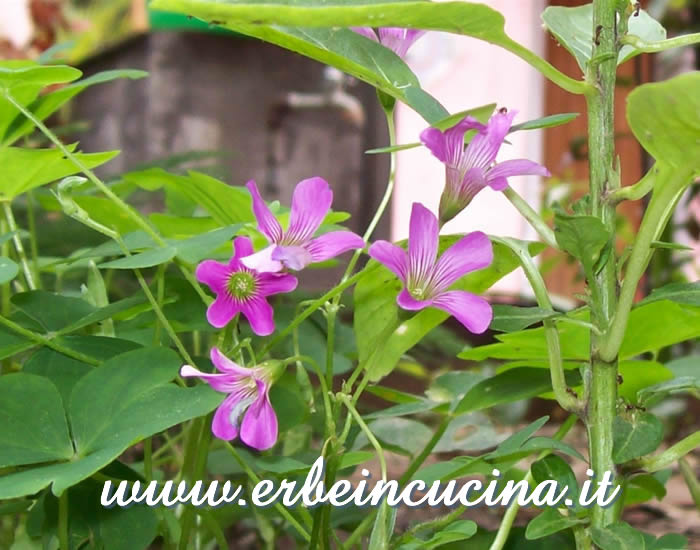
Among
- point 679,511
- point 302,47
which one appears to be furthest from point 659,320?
point 679,511

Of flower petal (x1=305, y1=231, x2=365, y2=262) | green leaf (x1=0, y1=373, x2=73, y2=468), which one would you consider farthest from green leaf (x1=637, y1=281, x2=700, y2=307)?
green leaf (x1=0, y1=373, x2=73, y2=468)

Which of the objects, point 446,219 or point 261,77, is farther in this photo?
point 261,77

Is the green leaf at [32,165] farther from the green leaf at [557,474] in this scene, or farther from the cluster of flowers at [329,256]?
the green leaf at [557,474]

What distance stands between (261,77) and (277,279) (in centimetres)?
178

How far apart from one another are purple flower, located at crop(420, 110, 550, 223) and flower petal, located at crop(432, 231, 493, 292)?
2cm

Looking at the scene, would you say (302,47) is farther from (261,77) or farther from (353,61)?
(261,77)

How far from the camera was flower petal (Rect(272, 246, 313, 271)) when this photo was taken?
0.34 metres

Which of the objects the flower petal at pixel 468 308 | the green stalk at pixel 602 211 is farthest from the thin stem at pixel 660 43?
the flower petal at pixel 468 308

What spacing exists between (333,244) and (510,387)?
130mm

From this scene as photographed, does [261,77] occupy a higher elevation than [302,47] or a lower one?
lower

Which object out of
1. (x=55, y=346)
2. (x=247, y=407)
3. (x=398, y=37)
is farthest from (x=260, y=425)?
(x=398, y=37)

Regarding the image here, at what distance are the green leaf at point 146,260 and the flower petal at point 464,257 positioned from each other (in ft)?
0.37

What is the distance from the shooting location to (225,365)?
0.34 meters

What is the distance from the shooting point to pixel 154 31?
195 cm
